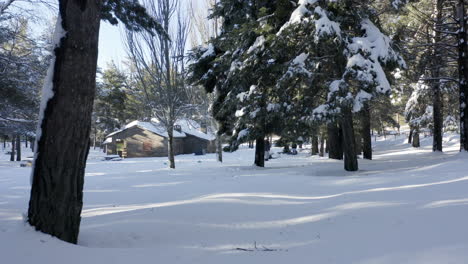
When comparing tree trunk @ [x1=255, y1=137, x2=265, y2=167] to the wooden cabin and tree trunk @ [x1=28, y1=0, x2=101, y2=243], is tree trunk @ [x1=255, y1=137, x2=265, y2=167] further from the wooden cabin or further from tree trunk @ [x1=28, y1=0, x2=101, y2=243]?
the wooden cabin

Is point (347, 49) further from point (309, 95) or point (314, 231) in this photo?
point (314, 231)

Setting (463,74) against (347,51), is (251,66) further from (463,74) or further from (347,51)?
(463,74)

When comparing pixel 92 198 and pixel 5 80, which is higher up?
pixel 5 80

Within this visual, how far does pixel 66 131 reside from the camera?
3.41 meters

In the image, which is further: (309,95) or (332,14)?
(309,95)

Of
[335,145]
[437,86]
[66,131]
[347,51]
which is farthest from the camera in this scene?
[335,145]

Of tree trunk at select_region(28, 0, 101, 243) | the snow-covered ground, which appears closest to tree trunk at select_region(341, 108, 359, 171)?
the snow-covered ground

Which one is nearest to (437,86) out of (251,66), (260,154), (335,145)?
(335,145)

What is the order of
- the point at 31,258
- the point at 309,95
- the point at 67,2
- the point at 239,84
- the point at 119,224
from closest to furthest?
the point at 31,258, the point at 67,2, the point at 119,224, the point at 309,95, the point at 239,84

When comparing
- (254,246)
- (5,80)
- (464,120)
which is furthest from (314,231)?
(5,80)

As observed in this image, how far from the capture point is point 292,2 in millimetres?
11781

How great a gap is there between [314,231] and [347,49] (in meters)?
7.77

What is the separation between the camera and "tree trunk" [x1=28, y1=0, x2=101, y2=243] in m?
3.37

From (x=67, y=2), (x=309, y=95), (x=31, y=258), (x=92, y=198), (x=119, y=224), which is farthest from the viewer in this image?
(x=309, y=95)
